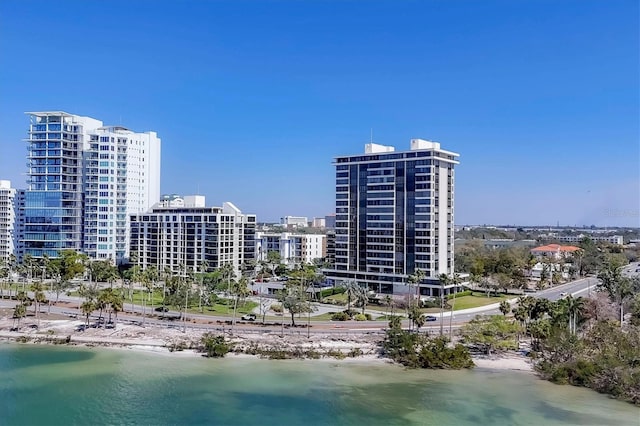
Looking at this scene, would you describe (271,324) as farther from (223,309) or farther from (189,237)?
(189,237)

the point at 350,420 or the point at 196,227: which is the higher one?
the point at 196,227

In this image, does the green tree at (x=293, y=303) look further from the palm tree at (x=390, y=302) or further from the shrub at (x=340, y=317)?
the palm tree at (x=390, y=302)

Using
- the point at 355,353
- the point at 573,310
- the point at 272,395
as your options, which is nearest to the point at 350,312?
the point at 355,353

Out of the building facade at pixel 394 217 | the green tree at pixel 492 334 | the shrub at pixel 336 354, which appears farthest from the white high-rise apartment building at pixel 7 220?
the green tree at pixel 492 334

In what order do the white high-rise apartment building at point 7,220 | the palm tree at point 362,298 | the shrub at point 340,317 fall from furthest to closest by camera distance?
1. the white high-rise apartment building at point 7,220
2. the palm tree at point 362,298
3. the shrub at point 340,317

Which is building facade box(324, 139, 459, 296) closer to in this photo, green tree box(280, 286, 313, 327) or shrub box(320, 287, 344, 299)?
shrub box(320, 287, 344, 299)

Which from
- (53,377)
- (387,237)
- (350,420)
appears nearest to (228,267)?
(387,237)

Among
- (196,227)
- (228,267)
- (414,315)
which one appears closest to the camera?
(414,315)

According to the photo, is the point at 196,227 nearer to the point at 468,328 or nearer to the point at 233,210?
the point at 233,210
